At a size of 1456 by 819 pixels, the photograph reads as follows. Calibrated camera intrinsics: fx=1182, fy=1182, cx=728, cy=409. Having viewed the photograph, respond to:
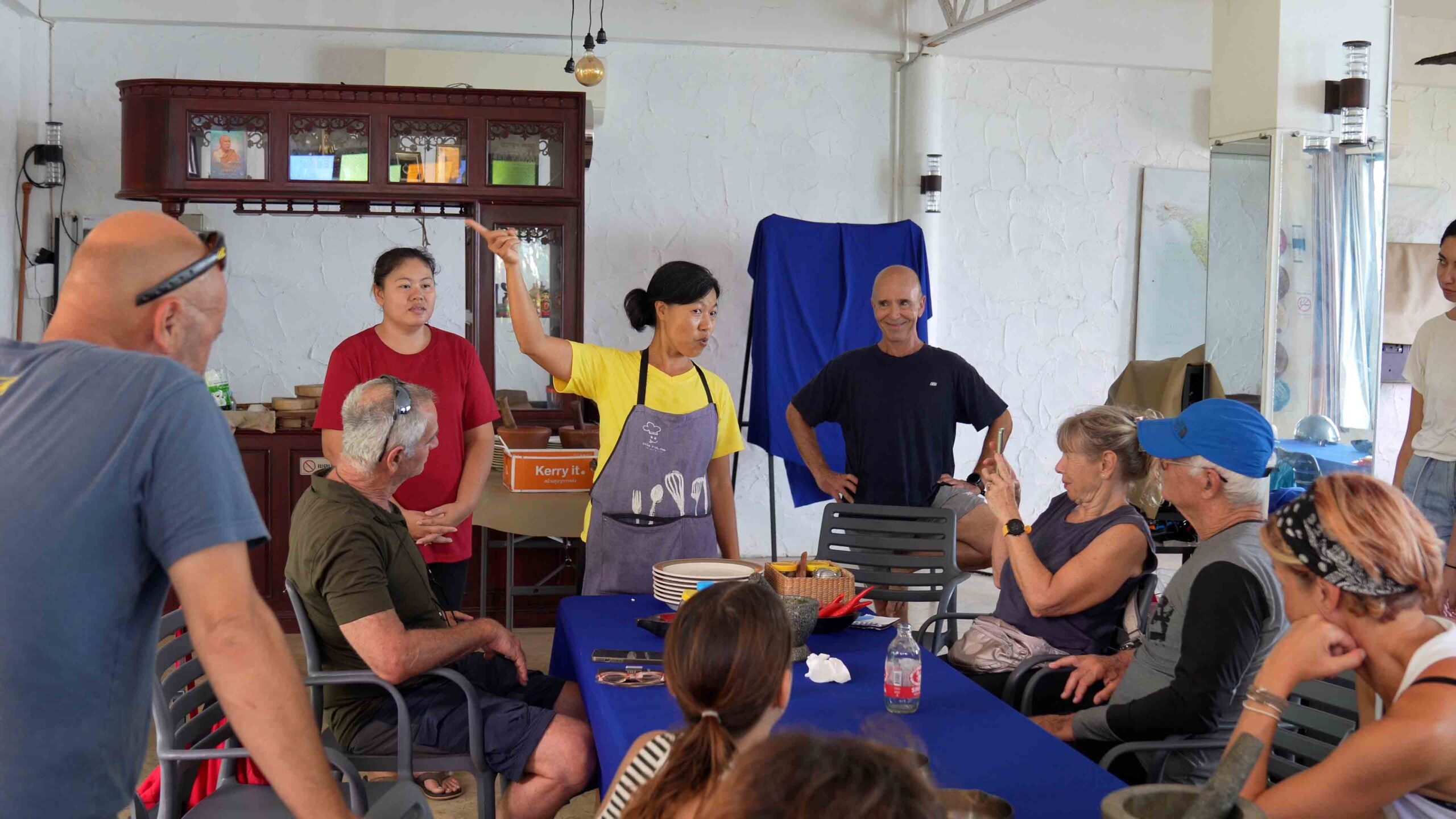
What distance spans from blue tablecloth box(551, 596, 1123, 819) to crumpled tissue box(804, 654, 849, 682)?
0.05ft

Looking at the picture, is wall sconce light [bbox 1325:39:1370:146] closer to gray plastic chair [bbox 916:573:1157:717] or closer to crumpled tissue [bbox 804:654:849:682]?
gray plastic chair [bbox 916:573:1157:717]

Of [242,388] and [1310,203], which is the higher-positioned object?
[1310,203]

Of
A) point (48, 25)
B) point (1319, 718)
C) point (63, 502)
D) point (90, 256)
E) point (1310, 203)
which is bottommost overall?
point (1319, 718)

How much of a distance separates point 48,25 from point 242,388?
2.20 metres

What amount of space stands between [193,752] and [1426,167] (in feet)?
27.5

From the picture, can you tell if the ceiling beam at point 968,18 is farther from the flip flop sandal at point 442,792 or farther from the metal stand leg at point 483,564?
the flip flop sandal at point 442,792

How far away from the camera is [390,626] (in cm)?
246

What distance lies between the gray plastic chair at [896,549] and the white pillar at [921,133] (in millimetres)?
3480

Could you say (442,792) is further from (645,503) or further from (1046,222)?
(1046,222)

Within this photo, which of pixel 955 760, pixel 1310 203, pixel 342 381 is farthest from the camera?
pixel 1310 203

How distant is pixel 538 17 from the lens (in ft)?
22.2

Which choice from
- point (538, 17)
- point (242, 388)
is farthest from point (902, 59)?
point (242, 388)

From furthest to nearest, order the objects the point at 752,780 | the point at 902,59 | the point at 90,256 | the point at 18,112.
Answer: the point at 902,59, the point at 18,112, the point at 90,256, the point at 752,780

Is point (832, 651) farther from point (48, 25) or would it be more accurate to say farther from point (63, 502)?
point (48, 25)
